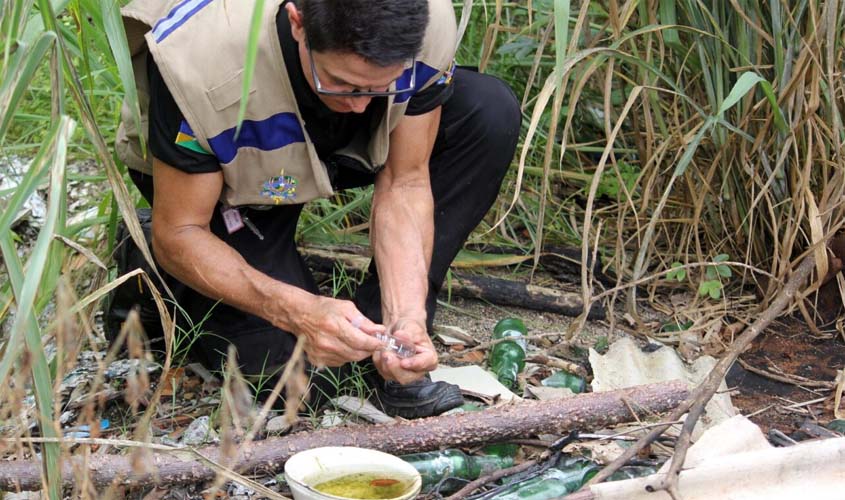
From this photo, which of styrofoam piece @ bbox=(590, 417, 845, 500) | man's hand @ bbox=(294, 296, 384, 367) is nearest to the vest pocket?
man's hand @ bbox=(294, 296, 384, 367)

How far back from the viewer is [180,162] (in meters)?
2.60

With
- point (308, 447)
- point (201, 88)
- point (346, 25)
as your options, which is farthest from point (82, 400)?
point (346, 25)

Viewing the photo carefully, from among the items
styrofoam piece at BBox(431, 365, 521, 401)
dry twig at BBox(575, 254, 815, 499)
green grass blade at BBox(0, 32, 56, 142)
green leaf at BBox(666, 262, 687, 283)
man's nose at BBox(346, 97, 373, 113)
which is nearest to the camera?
green grass blade at BBox(0, 32, 56, 142)

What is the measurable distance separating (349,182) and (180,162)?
0.69m

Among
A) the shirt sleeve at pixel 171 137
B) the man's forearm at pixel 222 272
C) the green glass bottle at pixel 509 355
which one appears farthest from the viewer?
the green glass bottle at pixel 509 355

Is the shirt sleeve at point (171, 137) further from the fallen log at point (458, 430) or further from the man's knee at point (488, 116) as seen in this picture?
the man's knee at point (488, 116)

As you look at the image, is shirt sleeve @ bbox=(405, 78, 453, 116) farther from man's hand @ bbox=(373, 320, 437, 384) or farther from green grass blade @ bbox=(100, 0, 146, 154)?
green grass blade @ bbox=(100, 0, 146, 154)

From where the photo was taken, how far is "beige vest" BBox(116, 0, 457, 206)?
2541mm

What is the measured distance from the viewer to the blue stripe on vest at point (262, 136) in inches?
103

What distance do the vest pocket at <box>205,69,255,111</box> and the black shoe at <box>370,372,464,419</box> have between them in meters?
0.92

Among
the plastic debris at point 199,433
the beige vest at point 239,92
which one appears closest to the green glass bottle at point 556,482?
the plastic debris at point 199,433

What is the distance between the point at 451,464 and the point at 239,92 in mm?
1006

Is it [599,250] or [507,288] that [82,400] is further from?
[599,250]

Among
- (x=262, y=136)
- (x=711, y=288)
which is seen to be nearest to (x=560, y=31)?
(x=262, y=136)
